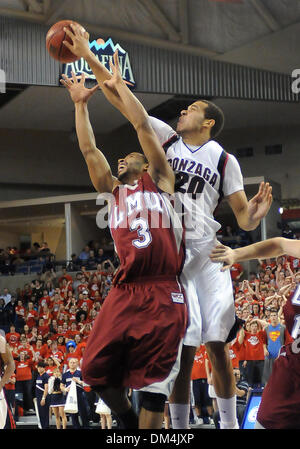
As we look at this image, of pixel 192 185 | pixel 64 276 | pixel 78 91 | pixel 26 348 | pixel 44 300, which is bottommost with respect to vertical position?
pixel 26 348

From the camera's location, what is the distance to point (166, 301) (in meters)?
4.25

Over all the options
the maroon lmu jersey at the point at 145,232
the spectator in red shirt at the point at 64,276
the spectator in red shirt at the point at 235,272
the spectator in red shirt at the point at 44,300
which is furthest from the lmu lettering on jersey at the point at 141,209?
the spectator in red shirt at the point at 64,276

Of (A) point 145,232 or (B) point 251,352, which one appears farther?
(B) point 251,352

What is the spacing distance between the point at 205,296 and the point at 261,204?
0.77 metres

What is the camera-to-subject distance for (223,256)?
14.4 feet

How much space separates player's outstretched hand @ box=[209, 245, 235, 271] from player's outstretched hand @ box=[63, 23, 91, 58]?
1544mm

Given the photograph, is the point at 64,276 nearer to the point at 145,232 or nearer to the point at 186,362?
the point at 186,362

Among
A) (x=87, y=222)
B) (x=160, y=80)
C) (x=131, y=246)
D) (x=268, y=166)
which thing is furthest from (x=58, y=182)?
(x=131, y=246)

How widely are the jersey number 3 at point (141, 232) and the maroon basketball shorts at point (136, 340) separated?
28 cm

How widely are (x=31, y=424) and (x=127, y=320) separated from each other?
10.7 m

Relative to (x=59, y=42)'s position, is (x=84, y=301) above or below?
below

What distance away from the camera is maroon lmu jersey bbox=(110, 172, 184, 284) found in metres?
4.29

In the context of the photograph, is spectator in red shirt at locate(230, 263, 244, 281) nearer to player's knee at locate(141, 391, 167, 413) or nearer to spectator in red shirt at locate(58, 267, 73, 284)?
spectator in red shirt at locate(58, 267, 73, 284)

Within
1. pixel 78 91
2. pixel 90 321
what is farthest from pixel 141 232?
pixel 90 321
